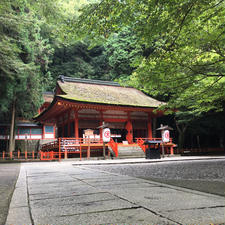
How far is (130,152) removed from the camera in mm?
15367

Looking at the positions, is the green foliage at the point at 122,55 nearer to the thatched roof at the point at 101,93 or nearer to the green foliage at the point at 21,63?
the thatched roof at the point at 101,93

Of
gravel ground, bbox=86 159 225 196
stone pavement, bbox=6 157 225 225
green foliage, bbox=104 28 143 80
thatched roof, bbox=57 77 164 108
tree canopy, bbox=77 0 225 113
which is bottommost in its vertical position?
gravel ground, bbox=86 159 225 196

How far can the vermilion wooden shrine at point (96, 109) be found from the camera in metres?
15.8

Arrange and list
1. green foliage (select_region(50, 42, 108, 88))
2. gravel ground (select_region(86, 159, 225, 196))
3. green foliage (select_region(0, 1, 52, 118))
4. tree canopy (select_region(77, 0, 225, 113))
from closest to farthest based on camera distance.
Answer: gravel ground (select_region(86, 159, 225, 196)) → tree canopy (select_region(77, 0, 225, 113)) → green foliage (select_region(0, 1, 52, 118)) → green foliage (select_region(50, 42, 108, 88))

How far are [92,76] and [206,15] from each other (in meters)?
28.7

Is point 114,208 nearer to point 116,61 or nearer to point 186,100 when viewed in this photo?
point 186,100

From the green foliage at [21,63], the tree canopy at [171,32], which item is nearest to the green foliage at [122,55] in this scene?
the green foliage at [21,63]

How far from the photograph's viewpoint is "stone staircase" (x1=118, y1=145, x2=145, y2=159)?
14.9 m

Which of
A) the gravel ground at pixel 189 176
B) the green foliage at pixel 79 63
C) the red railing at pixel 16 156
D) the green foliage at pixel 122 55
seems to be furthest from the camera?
the green foliage at pixel 79 63

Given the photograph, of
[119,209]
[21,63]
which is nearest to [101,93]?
[21,63]

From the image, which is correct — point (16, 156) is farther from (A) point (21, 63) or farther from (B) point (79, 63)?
(B) point (79, 63)

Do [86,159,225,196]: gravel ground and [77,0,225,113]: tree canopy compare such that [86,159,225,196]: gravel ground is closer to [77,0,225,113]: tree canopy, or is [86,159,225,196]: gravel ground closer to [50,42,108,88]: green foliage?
[77,0,225,113]: tree canopy

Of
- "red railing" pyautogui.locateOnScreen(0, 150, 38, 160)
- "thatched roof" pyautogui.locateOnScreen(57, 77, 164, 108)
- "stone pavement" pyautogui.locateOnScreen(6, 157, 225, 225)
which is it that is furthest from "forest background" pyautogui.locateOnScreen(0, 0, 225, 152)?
"red railing" pyautogui.locateOnScreen(0, 150, 38, 160)

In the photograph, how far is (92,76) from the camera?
107 feet
